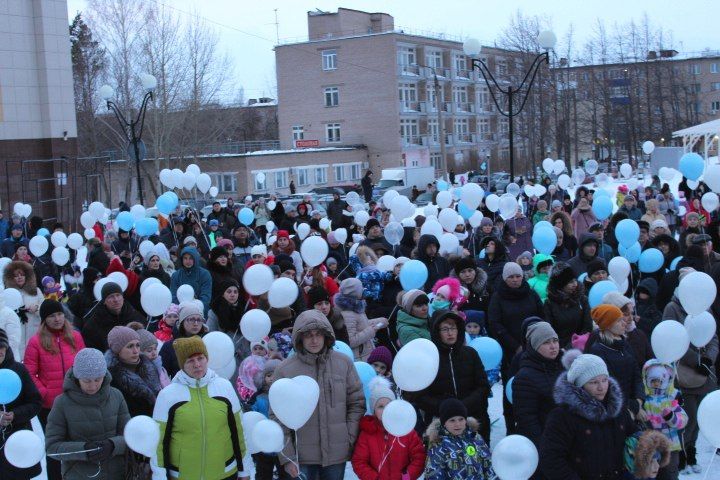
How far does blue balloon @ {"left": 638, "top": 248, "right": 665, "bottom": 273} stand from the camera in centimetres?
994

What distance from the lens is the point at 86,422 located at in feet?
17.5

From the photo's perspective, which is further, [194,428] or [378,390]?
[378,390]

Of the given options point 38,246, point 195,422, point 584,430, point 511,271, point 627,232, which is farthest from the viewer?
point 38,246

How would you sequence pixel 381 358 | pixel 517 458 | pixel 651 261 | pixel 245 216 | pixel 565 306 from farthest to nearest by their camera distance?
pixel 245 216
pixel 651 261
pixel 565 306
pixel 381 358
pixel 517 458

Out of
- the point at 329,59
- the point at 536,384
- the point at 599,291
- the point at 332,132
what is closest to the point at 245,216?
the point at 599,291

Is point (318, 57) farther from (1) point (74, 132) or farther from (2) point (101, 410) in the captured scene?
(2) point (101, 410)

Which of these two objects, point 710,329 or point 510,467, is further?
point 710,329

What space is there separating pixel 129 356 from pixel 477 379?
2.24 m

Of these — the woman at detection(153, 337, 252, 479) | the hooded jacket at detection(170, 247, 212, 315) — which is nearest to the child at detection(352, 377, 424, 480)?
the woman at detection(153, 337, 252, 479)

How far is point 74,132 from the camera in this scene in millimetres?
28188

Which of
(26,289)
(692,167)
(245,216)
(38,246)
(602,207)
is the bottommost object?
(26,289)

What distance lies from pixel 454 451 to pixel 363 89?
5504 centimetres

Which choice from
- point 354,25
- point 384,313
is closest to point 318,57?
point 354,25

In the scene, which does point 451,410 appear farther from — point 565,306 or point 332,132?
point 332,132
